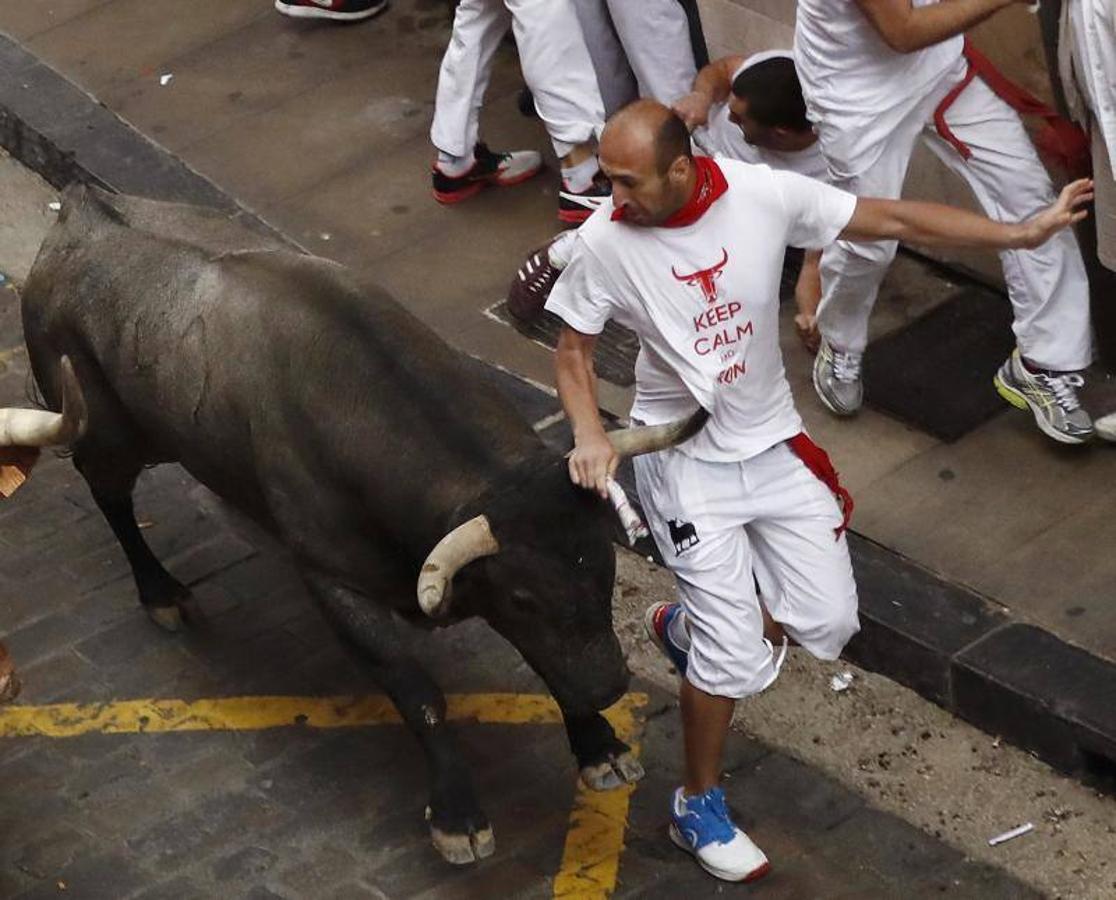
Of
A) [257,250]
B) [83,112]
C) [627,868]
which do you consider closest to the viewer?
[627,868]

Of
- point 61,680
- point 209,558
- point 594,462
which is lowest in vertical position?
point 209,558

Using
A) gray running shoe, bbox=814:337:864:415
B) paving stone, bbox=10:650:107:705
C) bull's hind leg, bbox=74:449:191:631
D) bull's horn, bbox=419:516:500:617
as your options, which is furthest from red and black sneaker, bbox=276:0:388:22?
bull's horn, bbox=419:516:500:617

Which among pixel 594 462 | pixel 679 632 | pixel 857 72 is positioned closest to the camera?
pixel 594 462

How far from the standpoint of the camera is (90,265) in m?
8.16

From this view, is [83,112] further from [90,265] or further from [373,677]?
[373,677]

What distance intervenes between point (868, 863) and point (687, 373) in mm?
1553

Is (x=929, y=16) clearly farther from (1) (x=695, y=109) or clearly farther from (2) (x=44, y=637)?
(2) (x=44, y=637)

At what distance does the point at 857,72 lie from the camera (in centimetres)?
806

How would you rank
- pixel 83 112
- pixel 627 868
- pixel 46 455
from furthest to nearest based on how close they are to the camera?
pixel 83 112, pixel 46 455, pixel 627 868

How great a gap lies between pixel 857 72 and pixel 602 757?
2403 millimetres

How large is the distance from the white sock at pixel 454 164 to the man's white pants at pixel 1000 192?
2.44 m

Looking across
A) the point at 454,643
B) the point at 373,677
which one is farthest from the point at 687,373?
the point at 454,643

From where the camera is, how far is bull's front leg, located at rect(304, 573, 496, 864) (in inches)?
285

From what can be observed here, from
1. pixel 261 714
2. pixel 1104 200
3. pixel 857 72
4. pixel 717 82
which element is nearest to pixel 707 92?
pixel 717 82
